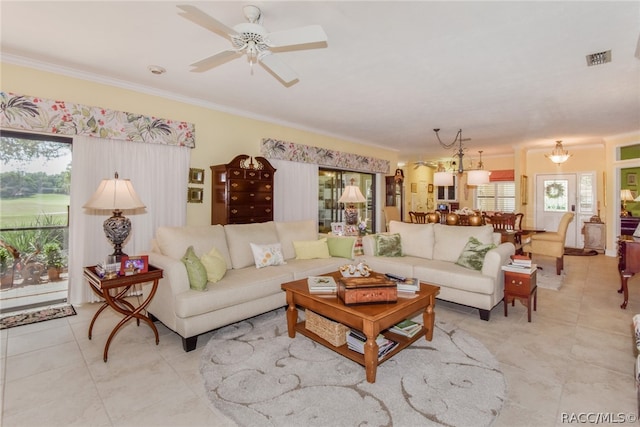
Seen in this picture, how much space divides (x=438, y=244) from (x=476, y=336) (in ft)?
4.89

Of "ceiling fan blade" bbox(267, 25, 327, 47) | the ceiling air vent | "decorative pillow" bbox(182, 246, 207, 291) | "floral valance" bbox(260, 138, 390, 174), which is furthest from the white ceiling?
"decorative pillow" bbox(182, 246, 207, 291)

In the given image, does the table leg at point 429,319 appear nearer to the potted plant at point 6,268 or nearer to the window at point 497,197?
the potted plant at point 6,268

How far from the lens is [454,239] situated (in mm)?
4023

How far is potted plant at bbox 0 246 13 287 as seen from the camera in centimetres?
360

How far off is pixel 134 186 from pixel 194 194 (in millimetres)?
803

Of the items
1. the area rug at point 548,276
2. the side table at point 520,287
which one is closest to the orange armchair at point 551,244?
the area rug at point 548,276

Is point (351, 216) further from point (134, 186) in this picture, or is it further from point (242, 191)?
point (134, 186)

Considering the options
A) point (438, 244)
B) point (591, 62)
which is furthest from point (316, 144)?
point (591, 62)

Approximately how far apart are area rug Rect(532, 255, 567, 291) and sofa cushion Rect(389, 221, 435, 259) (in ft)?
5.96

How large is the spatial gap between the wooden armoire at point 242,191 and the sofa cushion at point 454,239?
260 centimetres

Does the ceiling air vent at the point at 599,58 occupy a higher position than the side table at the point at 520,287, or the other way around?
the ceiling air vent at the point at 599,58

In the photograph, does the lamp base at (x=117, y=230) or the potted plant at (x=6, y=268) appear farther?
the potted plant at (x=6, y=268)

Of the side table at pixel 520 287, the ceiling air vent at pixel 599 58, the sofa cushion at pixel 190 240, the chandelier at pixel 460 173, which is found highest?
the ceiling air vent at pixel 599 58

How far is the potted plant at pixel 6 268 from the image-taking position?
3.60 meters
